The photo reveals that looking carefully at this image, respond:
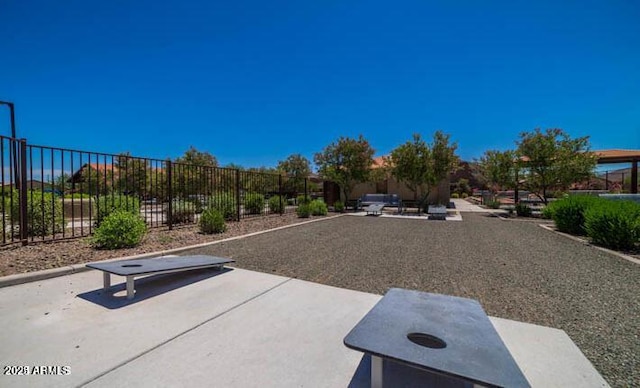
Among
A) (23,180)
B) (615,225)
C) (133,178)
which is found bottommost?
(615,225)

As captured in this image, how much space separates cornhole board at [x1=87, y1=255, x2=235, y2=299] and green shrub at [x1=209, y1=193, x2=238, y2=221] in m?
6.43

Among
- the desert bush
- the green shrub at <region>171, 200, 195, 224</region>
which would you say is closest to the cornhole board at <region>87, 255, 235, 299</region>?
the green shrub at <region>171, 200, 195, 224</region>

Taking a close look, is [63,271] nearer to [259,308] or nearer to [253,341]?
[259,308]

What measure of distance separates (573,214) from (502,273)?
6.91 meters

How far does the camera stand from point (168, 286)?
12.7ft

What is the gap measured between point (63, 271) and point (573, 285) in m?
7.68

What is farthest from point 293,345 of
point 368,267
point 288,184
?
point 288,184

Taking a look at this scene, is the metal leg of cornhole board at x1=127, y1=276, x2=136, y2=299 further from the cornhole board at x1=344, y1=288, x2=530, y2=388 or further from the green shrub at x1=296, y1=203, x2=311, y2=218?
the green shrub at x1=296, y1=203, x2=311, y2=218

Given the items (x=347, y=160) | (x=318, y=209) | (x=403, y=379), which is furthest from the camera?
(x=347, y=160)

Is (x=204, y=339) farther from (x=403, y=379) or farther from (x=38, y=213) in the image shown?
(x=38, y=213)

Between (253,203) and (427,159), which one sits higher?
(427,159)

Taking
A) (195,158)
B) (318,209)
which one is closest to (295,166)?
(195,158)

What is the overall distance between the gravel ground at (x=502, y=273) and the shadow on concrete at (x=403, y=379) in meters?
1.21

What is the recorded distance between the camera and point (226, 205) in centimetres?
1103
